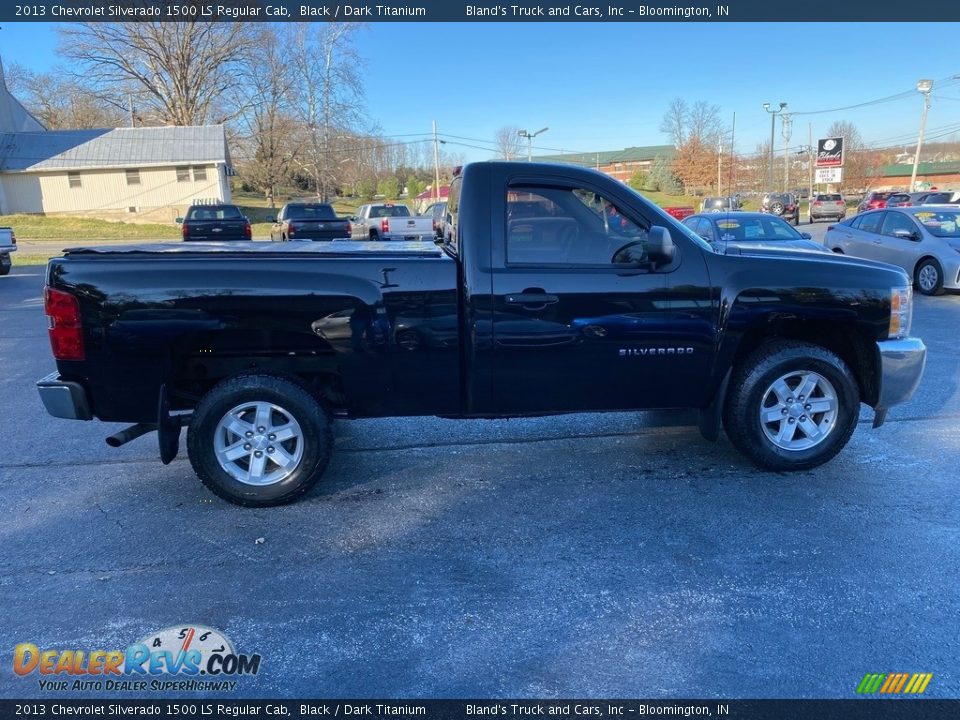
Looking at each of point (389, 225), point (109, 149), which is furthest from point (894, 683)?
point (109, 149)

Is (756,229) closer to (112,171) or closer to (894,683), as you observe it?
(894,683)

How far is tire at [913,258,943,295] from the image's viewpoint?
11840 millimetres

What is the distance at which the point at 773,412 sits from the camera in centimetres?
446

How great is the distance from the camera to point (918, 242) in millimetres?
12305

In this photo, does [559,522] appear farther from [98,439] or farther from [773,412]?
[98,439]

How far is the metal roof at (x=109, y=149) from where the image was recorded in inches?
1577

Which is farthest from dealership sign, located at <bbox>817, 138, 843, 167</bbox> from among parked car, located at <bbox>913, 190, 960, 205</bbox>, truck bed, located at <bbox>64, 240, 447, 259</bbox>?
truck bed, located at <bbox>64, 240, 447, 259</bbox>

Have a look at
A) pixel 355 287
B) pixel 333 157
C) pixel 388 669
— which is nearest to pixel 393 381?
pixel 355 287

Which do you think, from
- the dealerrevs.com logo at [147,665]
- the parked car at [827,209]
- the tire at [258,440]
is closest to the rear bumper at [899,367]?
the tire at [258,440]

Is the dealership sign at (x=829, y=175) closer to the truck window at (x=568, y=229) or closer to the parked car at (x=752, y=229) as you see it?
the parked car at (x=752, y=229)

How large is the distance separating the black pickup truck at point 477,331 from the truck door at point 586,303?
0.04ft

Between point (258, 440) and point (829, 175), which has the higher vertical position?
point (829, 175)

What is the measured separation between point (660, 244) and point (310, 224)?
1840 cm

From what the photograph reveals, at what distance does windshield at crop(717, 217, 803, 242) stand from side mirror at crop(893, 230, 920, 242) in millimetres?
1998
